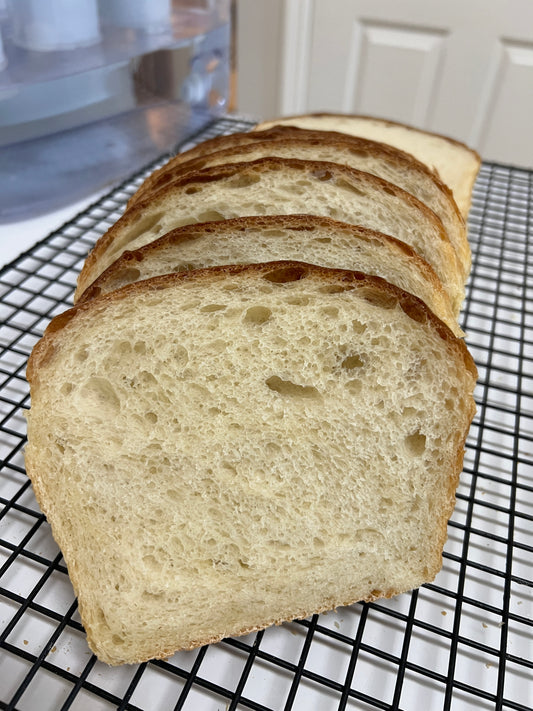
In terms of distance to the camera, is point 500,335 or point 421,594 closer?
point 421,594

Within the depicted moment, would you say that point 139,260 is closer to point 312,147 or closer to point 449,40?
point 312,147

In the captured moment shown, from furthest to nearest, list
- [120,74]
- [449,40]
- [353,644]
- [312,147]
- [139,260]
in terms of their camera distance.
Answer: [449,40] → [120,74] → [312,147] → [139,260] → [353,644]

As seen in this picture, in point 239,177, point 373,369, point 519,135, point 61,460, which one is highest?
point 239,177

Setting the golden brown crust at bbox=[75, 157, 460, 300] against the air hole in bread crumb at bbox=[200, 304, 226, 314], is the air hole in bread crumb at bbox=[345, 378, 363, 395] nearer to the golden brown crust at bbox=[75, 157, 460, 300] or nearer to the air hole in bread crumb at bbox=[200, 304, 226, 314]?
the air hole in bread crumb at bbox=[200, 304, 226, 314]

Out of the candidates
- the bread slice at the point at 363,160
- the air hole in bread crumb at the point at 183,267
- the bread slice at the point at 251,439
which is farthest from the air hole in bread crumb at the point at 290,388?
the bread slice at the point at 363,160

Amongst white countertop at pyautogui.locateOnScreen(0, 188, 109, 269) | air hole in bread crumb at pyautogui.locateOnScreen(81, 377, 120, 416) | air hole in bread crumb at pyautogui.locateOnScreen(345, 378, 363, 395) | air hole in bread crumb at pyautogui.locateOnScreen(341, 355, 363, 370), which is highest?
air hole in bread crumb at pyautogui.locateOnScreen(341, 355, 363, 370)

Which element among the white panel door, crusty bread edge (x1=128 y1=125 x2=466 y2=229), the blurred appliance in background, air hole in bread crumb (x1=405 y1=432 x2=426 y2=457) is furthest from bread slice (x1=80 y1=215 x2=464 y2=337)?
the white panel door

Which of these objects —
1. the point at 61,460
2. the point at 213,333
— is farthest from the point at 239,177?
the point at 61,460

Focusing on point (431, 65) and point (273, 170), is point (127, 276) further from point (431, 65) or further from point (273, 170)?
point (431, 65)
